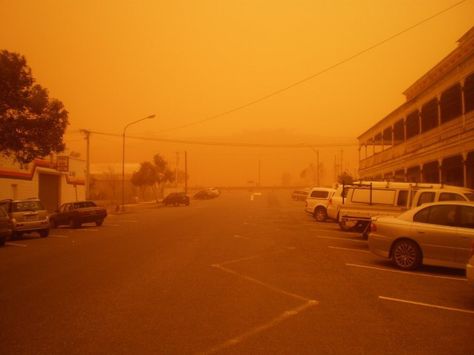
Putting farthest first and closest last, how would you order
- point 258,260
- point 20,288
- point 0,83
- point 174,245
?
point 0,83 < point 174,245 < point 258,260 < point 20,288

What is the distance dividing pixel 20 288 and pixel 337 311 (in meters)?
6.16

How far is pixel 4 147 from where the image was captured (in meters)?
25.5

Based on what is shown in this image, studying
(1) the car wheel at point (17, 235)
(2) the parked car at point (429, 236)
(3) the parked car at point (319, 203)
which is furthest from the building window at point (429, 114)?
(1) the car wheel at point (17, 235)

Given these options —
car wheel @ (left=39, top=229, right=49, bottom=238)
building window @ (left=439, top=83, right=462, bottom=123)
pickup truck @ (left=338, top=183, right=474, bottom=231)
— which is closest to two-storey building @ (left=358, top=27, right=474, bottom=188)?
building window @ (left=439, top=83, right=462, bottom=123)

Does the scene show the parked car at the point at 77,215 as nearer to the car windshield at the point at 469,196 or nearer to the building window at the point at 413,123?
the car windshield at the point at 469,196

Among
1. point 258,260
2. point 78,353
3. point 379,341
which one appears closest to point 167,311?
point 78,353

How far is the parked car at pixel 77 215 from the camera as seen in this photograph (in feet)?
94.3

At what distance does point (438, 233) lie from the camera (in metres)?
11.6

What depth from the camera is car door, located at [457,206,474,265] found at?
11.2 metres

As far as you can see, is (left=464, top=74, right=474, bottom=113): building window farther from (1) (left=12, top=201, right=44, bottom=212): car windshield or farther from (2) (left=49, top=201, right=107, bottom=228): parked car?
(1) (left=12, top=201, right=44, bottom=212): car windshield

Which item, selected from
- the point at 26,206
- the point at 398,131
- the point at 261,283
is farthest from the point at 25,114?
the point at 398,131

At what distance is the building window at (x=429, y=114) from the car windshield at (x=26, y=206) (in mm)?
22612

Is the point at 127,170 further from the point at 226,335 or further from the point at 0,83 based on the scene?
the point at 226,335

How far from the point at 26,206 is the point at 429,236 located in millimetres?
18083
